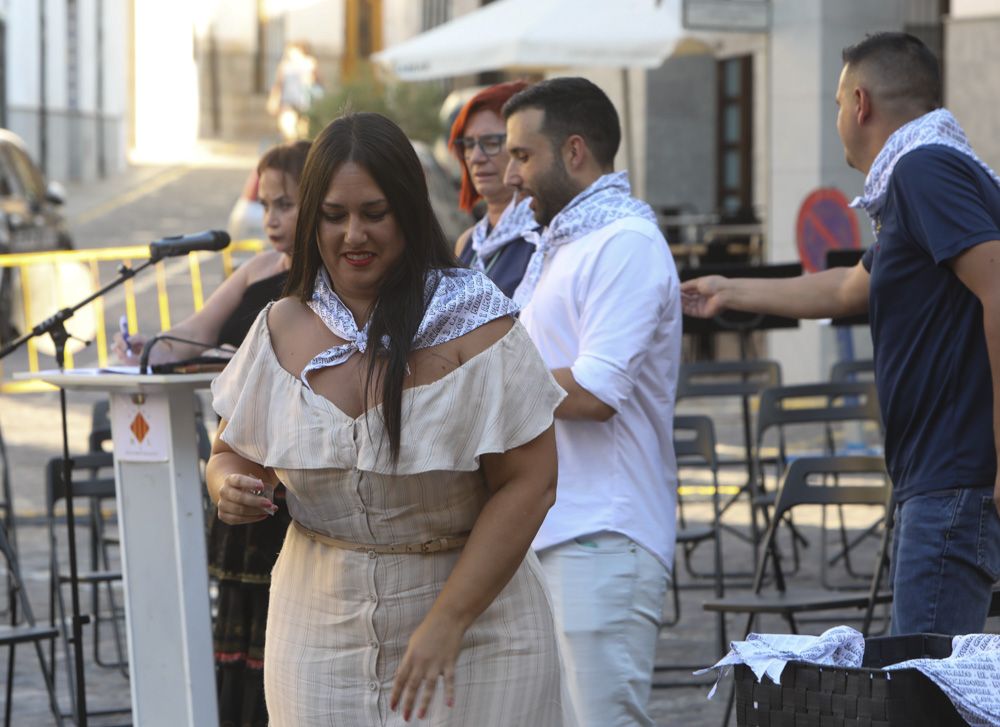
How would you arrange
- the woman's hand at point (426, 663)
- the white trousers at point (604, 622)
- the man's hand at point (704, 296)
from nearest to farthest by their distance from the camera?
the woman's hand at point (426, 663)
the white trousers at point (604, 622)
the man's hand at point (704, 296)

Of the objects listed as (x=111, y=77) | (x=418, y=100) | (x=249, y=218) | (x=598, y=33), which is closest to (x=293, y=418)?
(x=598, y=33)

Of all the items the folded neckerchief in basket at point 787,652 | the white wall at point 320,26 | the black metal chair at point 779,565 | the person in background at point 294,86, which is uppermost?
the white wall at point 320,26

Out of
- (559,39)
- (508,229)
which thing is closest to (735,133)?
(559,39)

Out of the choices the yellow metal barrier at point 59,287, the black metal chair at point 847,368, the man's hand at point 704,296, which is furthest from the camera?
the yellow metal barrier at point 59,287

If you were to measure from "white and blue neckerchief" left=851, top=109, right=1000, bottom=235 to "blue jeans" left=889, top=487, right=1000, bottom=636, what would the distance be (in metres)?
0.68

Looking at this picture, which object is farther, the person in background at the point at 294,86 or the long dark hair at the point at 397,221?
the person in background at the point at 294,86

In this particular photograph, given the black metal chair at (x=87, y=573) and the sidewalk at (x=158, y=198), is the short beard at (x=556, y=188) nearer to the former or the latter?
the black metal chair at (x=87, y=573)

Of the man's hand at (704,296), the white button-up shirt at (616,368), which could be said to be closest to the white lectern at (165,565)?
the white button-up shirt at (616,368)

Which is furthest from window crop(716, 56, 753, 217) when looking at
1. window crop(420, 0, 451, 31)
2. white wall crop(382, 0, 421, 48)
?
white wall crop(382, 0, 421, 48)

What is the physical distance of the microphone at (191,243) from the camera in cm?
500

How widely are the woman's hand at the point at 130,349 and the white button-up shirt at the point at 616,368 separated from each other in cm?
132

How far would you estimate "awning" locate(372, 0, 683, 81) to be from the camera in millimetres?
13922

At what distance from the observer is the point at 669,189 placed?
61.1ft

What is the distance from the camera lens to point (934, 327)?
3.96 m
